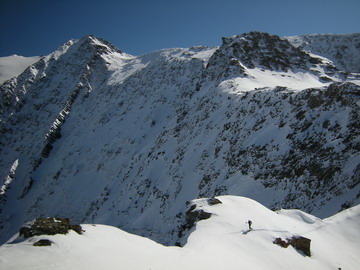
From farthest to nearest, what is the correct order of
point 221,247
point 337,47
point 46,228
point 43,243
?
point 337,47 < point 221,247 < point 46,228 < point 43,243

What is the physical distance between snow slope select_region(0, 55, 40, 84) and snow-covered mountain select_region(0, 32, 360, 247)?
23542mm

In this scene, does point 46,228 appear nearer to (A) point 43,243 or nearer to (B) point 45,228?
(B) point 45,228

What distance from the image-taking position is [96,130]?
2029 inches

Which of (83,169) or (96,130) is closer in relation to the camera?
(83,169)

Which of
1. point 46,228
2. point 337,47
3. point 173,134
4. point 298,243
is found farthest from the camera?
point 337,47

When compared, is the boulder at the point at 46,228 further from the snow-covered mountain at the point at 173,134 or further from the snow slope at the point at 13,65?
the snow slope at the point at 13,65

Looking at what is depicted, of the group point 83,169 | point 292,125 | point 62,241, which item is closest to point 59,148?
point 83,169

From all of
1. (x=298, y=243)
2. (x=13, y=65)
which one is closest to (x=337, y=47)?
(x=298, y=243)

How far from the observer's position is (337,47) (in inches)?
2847

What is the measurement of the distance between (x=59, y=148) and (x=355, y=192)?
51.4 meters

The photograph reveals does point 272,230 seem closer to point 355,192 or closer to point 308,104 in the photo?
point 355,192

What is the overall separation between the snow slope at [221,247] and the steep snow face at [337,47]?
65.1 meters

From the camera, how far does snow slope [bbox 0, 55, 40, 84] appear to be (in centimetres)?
9638

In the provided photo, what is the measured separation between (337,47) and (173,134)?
60744 millimetres
